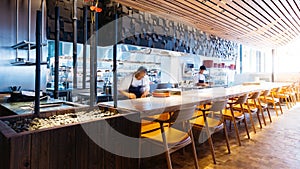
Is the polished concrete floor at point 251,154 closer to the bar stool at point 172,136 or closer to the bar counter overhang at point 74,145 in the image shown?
the bar stool at point 172,136

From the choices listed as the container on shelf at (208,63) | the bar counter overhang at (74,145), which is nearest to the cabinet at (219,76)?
the container on shelf at (208,63)

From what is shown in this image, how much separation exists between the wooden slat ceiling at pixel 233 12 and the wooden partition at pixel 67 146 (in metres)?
3.02

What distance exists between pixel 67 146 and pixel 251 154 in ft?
9.57

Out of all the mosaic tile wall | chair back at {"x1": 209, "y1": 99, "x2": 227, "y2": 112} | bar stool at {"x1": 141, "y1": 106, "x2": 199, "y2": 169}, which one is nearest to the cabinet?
the mosaic tile wall

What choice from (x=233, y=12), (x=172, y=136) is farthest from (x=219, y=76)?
(x=172, y=136)

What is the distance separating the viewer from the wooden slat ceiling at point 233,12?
14.8 feet

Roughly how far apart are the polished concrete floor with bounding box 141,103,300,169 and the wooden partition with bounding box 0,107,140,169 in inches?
39.4

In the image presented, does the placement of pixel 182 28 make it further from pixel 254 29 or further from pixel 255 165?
pixel 255 165

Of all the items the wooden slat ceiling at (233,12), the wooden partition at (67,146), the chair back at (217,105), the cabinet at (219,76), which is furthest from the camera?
the cabinet at (219,76)

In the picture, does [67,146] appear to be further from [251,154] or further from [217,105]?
[251,154]

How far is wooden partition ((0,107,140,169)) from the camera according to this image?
1.47m

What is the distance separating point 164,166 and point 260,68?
1271cm

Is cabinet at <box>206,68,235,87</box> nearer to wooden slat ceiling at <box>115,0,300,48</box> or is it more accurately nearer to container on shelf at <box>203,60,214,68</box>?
container on shelf at <box>203,60,214,68</box>

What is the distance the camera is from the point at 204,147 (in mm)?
3680
